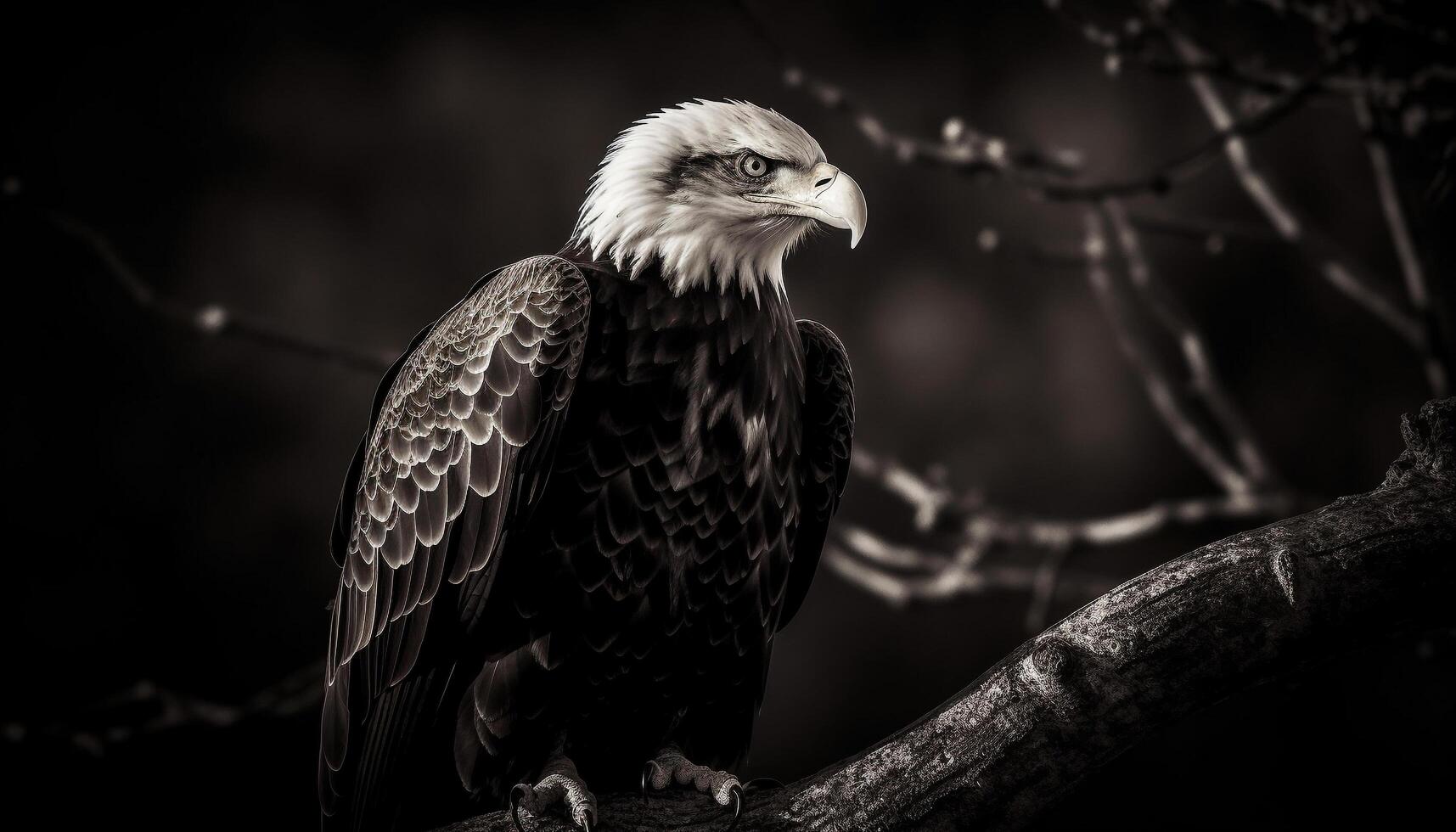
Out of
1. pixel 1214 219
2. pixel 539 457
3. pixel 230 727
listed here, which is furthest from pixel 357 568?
pixel 1214 219

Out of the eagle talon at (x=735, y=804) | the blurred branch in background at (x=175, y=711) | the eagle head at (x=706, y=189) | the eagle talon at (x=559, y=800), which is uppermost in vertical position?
the eagle head at (x=706, y=189)

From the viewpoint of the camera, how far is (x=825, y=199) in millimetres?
2115

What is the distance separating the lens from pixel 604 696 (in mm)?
2133

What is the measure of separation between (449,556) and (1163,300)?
2557 mm

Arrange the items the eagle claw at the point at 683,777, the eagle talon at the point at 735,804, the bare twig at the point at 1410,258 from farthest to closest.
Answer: the bare twig at the point at 1410,258 → the eagle claw at the point at 683,777 → the eagle talon at the point at 735,804

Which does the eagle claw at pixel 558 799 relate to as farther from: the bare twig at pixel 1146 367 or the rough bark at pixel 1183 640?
the bare twig at pixel 1146 367

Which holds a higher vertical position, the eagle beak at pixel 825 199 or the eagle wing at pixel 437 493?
the eagle beak at pixel 825 199

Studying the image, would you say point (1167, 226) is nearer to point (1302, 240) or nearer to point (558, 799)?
point (1302, 240)

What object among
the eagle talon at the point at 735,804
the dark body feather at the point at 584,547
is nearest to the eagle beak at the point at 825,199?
the dark body feather at the point at 584,547

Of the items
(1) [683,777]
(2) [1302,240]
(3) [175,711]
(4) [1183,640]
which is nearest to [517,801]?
(1) [683,777]

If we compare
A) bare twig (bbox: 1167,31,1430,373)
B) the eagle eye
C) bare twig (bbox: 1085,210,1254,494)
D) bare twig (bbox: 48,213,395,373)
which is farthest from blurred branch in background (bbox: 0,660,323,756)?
bare twig (bbox: 1167,31,1430,373)

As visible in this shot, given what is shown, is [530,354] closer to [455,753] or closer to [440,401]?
[440,401]

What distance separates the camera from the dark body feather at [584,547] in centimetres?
205

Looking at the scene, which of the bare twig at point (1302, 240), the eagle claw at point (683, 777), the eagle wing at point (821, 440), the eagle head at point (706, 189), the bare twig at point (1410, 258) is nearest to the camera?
the eagle claw at point (683, 777)
